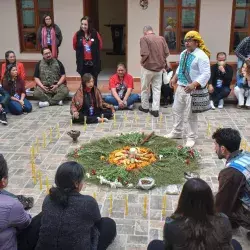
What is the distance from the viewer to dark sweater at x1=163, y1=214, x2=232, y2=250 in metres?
2.44

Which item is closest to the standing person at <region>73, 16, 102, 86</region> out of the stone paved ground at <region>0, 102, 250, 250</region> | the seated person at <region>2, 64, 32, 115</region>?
the stone paved ground at <region>0, 102, 250, 250</region>

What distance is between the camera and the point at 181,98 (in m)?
6.04

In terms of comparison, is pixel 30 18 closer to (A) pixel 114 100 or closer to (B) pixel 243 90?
(A) pixel 114 100

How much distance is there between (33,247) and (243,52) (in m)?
6.47

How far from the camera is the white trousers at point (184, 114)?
5986mm

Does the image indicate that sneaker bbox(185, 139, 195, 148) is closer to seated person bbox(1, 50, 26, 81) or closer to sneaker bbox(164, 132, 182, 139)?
sneaker bbox(164, 132, 182, 139)

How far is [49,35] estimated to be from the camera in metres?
8.91

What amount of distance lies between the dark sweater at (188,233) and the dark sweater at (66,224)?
716 millimetres

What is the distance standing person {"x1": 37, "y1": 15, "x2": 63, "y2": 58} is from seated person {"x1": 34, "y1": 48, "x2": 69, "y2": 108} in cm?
37

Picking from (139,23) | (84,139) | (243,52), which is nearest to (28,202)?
(84,139)

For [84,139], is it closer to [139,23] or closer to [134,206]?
[134,206]

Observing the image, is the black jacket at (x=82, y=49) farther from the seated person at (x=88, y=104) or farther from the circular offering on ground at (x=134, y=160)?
the circular offering on ground at (x=134, y=160)

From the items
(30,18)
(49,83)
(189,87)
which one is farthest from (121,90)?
(30,18)

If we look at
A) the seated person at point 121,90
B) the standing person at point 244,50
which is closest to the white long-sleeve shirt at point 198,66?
the seated person at point 121,90
